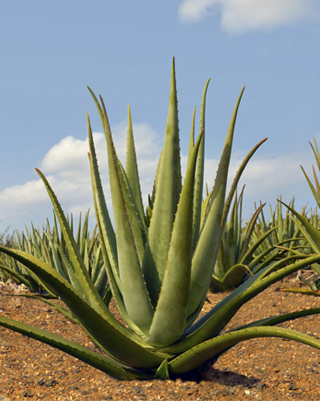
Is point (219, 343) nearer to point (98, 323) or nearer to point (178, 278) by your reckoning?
point (178, 278)

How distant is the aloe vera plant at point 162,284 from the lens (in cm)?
180

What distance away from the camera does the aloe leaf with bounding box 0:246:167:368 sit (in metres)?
1.64

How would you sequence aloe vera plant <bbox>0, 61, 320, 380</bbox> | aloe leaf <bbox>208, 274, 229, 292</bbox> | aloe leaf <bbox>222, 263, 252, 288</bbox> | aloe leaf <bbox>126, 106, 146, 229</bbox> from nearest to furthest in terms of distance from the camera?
aloe vera plant <bbox>0, 61, 320, 380</bbox>
aloe leaf <bbox>126, 106, 146, 229</bbox>
aloe leaf <bbox>222, 263, 252, 288</bbox>
aloe leaf <bbox>208, 274, 229, 292</bbox>

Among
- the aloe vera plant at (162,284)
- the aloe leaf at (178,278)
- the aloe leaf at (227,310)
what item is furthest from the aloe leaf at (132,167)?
the aloe leaf at (227,310)

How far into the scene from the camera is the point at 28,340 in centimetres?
331

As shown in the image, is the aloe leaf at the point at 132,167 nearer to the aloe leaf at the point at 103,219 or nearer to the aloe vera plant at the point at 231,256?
the aloe leaf at the point at 103,219

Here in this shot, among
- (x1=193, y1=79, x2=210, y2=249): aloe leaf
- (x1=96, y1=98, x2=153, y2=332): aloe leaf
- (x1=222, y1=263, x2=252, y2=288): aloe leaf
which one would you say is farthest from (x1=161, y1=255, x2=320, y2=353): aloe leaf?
(x1=222, y1=263, x2=252, y2=288): aloe leaf

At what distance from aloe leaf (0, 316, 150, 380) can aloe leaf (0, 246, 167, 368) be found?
3.8 inches

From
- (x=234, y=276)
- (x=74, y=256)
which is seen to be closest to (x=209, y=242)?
(x=74, y=256)

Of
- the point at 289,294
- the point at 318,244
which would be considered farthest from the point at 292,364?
the point at 289,294

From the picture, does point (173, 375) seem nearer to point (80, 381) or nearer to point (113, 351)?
point (113, 351)

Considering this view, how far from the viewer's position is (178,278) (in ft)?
5.90

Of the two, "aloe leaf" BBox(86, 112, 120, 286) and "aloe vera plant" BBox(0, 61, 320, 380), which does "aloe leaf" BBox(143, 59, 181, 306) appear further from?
"aloe leaf" BBox(86, 112, 120, 286)

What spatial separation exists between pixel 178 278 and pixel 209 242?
28cm
